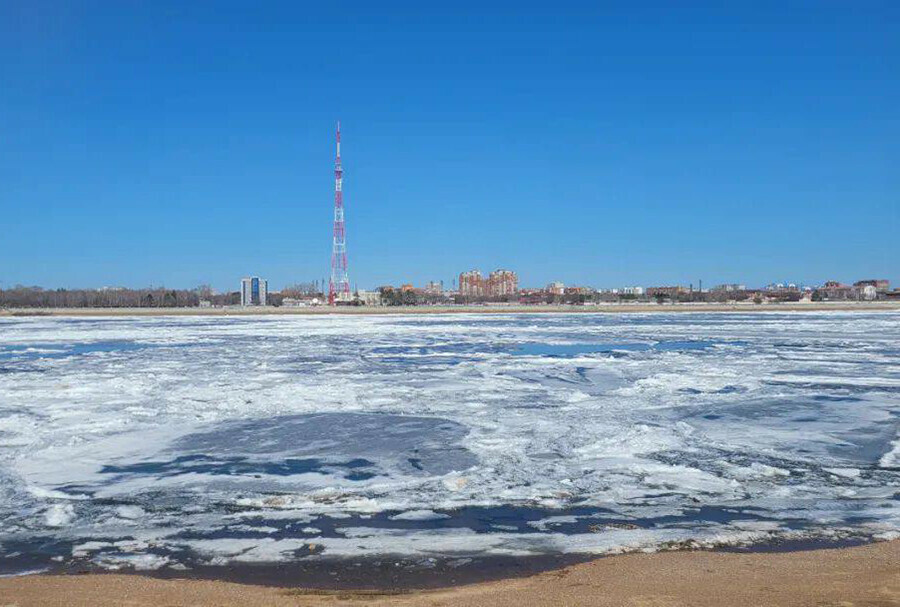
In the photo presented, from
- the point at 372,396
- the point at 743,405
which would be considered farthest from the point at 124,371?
the point at 743,405

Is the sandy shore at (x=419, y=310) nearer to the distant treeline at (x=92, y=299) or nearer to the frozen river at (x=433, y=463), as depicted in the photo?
the distant treeline at (x=92, y=299)

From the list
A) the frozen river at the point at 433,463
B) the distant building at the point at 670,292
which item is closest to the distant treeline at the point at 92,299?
the distant building at the point at 670,292

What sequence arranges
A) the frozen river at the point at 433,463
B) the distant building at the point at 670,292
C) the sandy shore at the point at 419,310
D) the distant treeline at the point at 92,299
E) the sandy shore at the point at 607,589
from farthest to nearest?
the distant building at the point at 670,292, the distant treeline at the point at 92,299, the sandy shore at the point at 419,310, the frozen river at the point at 433,463, the sandy shore at the point at 607,589

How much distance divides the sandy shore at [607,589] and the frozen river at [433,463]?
41 cm

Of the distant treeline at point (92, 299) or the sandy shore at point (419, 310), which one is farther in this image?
the distant treeline at point (92, 299)

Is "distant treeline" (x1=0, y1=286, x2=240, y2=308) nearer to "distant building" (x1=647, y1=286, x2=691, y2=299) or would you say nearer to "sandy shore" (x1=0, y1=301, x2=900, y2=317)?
"sandy shore" (x1=0, y1=301, x2=900, y2=317)

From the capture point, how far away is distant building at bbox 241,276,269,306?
118812 mm

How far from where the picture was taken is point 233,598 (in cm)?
415

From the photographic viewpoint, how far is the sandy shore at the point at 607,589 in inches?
159

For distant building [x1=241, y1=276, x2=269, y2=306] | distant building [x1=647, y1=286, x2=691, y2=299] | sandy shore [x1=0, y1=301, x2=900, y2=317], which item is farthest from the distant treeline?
distant building [x1=647, y1=286, x2=691, y2=299]

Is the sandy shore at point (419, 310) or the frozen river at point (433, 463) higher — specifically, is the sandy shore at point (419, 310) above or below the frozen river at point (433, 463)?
above

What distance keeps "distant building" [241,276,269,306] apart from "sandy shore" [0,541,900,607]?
386 feet

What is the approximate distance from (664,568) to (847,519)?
1.93m

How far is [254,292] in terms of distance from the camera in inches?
4685
